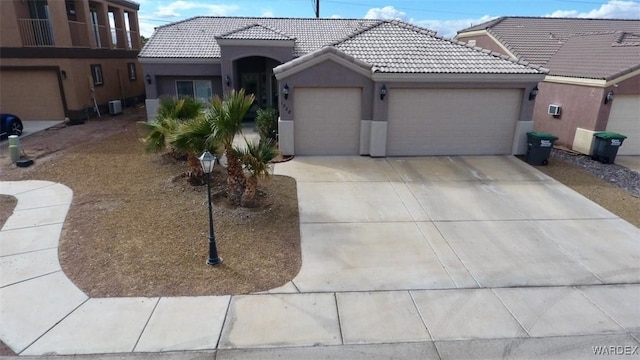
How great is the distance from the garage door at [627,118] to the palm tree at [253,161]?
41.7 ft

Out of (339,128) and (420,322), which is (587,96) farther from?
(420,322)

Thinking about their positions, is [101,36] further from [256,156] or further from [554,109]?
[554,109]

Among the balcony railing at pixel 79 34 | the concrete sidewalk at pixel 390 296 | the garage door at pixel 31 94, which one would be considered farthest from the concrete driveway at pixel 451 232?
the balcony railing at pixel 79 34

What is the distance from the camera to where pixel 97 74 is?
21359mm

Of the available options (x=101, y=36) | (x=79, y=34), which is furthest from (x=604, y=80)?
(x=101, y=36)

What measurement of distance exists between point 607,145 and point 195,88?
695 inches

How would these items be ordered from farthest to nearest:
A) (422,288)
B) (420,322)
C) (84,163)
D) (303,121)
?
(303,121)
(84,163)
(422,288)
(420,322)

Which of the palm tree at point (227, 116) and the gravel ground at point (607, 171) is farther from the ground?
the palm tree at point (227, 116)

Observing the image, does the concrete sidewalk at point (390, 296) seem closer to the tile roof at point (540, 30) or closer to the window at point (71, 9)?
the tile roof at point (540, 30)

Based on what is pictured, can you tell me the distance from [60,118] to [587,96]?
22855 millimetres

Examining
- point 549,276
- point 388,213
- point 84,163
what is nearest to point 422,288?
point 549,276

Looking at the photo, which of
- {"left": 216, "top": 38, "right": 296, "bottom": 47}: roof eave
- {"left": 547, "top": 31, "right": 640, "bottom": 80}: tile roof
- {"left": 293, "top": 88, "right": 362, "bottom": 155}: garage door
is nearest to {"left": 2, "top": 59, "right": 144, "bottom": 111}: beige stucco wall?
{"left": 216, "top": 38, "right": 296, "bottom": 47}: roof eave

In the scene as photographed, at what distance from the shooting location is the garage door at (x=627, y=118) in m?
14.0

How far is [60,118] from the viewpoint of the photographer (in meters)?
19.3
